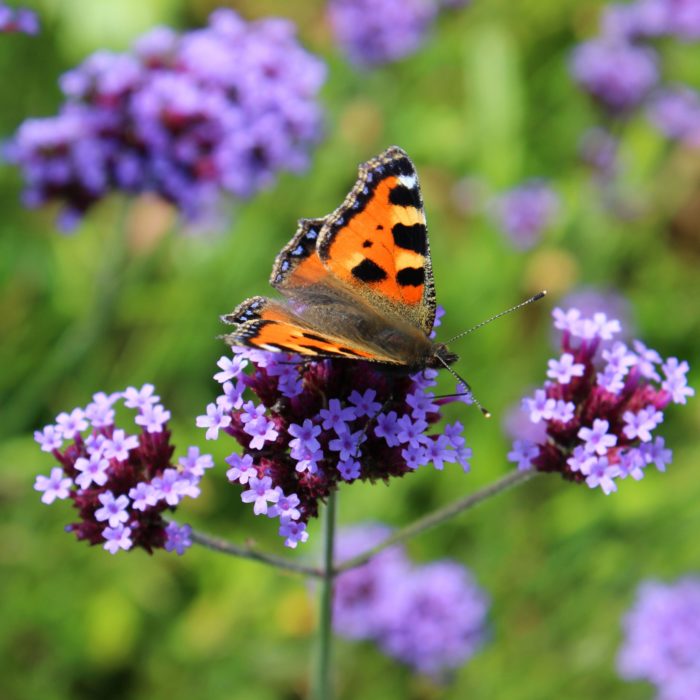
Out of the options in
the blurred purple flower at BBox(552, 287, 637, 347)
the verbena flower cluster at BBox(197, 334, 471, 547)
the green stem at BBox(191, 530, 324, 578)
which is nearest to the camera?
the verbena flower cluster at BBox(197, 334, 471, 547)

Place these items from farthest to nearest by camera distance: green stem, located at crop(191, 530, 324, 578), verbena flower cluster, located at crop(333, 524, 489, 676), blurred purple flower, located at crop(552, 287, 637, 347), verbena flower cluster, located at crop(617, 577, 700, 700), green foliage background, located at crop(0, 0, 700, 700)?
blurred purple flower, located at crop(552, 287, 637, 347), green foliage background, located at crop(0, 0, 700, 700), verbena flower cluster, located at crop(333, 524, 489, 676), verbena flower cluster, located at crop(617, 577, 700, 700), green stem, located at crop(191, 530, 324, 578)

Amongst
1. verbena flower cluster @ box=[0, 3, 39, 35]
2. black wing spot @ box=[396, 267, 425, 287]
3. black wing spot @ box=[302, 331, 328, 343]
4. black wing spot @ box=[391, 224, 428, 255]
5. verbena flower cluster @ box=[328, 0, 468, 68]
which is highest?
verbena flower cluster @ box=[328, 0, 468, 68]

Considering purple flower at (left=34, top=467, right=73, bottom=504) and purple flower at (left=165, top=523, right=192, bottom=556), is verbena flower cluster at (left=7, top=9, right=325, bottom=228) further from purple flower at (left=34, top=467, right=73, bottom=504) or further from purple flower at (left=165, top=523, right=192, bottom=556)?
purple flower at (left=165, top=523, right=192, bottom=556)

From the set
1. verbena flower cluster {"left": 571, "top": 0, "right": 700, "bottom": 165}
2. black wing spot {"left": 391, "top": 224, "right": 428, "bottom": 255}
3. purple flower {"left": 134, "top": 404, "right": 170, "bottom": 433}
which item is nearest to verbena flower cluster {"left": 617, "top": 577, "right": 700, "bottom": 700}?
black wing spot {"left": 391, "top": 224, "right": 428, "bottom": 255}

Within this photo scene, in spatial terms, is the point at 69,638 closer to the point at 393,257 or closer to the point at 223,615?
the point at 223,615

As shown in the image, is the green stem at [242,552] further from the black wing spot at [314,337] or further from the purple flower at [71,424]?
the black wing spot at [314,337]

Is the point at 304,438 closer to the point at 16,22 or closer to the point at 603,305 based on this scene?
the point at 16,22

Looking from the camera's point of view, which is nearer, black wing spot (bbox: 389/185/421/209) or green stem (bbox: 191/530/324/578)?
green stem (bbox: 191/530/324/578)

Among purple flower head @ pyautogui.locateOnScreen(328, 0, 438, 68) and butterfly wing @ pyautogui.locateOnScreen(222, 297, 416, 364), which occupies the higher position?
purple flower head @ pyautogui.locateOnScreen(328, 0, 438, 68)

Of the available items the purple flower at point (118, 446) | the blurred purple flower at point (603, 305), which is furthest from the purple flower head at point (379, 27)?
the purple flower at point (118, 446)
